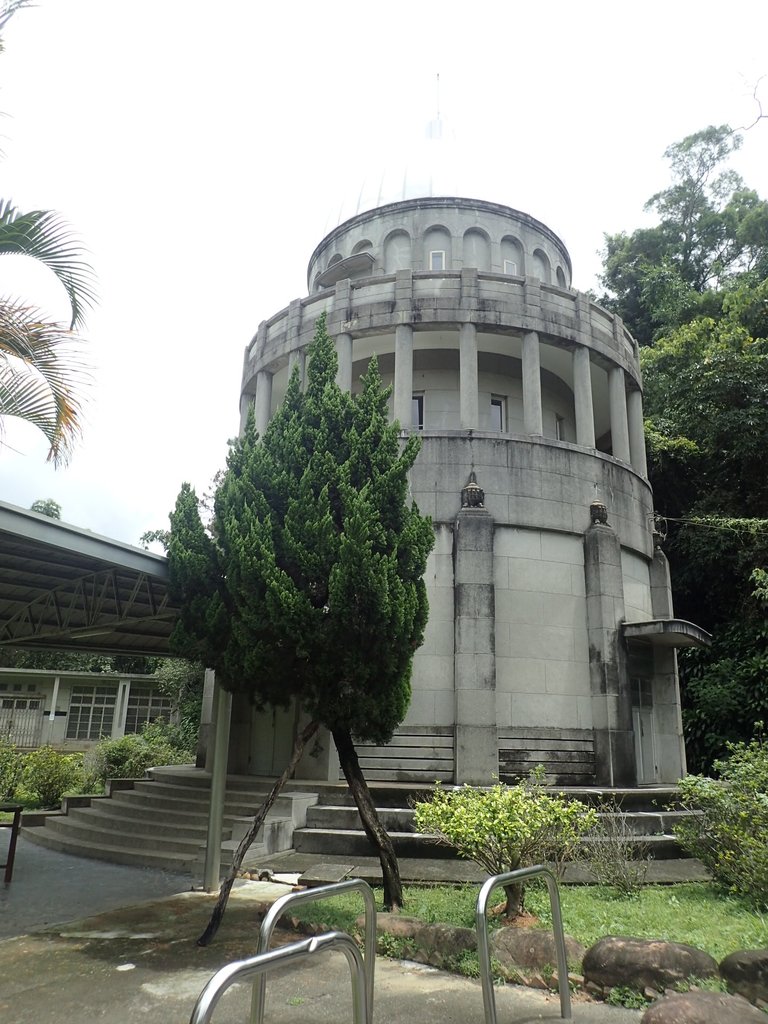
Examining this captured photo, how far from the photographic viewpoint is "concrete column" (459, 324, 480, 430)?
53.5 ft

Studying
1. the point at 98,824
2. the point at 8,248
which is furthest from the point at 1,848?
the point at 8,248

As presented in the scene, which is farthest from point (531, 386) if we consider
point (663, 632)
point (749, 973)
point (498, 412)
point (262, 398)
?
point (749, 973)

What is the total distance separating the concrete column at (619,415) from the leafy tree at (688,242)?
15228 millimetres

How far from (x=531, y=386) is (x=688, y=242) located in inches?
984

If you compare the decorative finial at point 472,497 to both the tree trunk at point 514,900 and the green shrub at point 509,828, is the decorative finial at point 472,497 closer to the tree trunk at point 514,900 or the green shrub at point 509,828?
the green shrub at point 509,828

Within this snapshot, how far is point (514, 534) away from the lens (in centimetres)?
1559

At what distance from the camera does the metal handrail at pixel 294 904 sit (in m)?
4.24

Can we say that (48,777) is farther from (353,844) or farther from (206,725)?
(353,844)

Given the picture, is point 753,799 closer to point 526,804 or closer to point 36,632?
point 526,804

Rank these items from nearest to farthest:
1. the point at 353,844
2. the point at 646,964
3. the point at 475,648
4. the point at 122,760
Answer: the point at 646,964 → the point at 353,844 → the point at 475,648 → the point at 122,760

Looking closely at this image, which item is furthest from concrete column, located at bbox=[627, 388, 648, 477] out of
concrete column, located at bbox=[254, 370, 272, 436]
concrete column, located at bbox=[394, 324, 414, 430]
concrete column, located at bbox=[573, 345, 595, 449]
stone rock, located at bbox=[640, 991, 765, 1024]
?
stone rock, located at bbox=[640, 991, 765, 1024]

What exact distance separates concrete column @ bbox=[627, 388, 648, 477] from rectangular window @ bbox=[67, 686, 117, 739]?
28986mm

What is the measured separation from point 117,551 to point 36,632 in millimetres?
7008

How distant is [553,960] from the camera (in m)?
6.59
